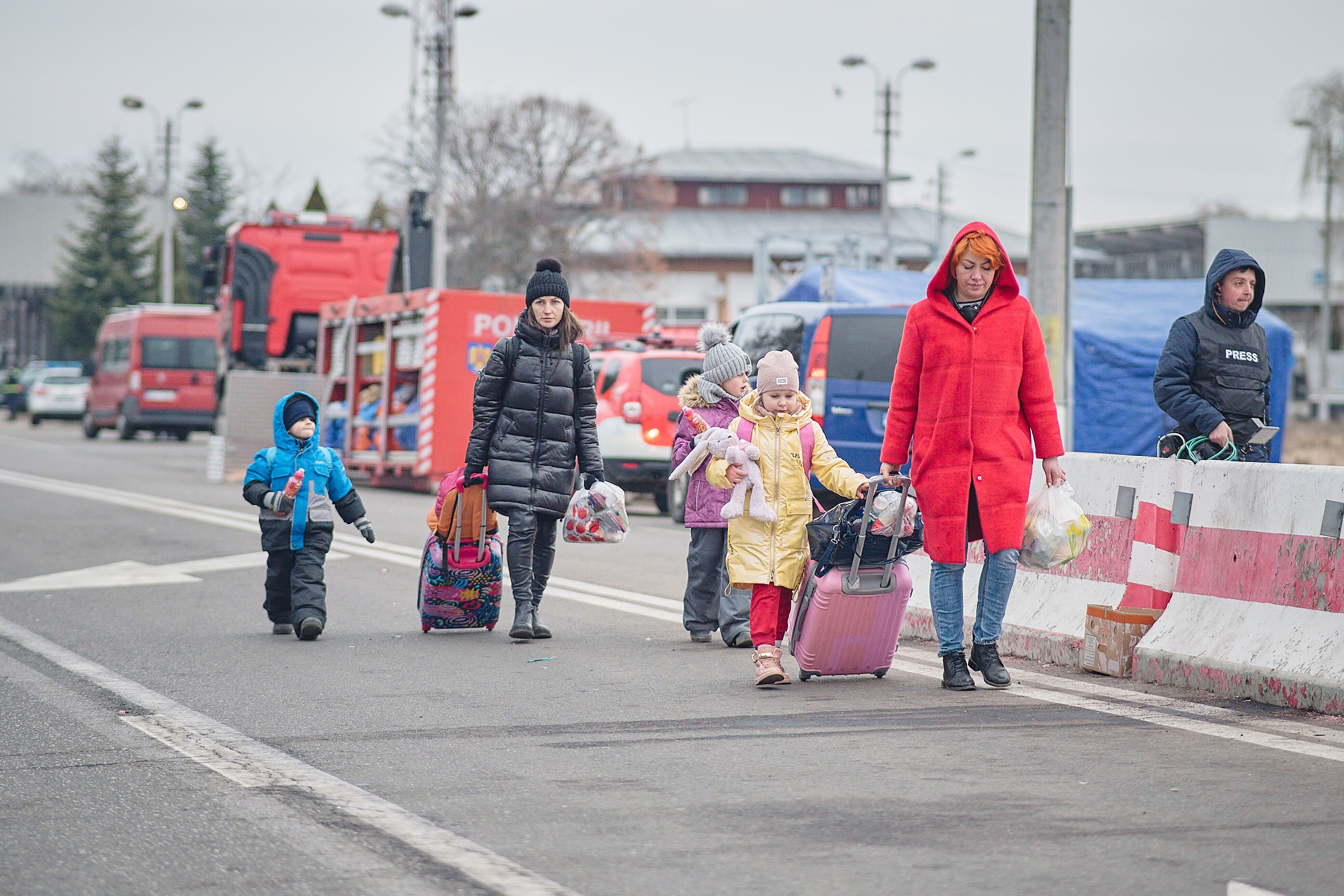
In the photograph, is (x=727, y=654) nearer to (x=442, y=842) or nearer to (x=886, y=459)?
(x=886, y=459)

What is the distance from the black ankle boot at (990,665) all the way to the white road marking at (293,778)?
9.28 feet

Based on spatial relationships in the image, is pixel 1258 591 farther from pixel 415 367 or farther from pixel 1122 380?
pixel 415 367

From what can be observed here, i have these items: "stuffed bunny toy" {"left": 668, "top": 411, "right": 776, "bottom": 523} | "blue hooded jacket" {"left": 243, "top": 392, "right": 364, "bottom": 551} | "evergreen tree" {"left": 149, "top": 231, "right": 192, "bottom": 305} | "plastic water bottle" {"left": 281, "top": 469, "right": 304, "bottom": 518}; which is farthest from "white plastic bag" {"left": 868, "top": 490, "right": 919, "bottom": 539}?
"evergreen tree" {"left": 149, "top": 231, "right": 192, "bottom": 305}

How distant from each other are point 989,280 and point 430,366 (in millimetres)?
12947

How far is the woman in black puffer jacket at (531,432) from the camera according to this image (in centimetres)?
802

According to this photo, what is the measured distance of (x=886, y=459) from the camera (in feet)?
21.6

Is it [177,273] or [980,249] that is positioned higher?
[177,273]

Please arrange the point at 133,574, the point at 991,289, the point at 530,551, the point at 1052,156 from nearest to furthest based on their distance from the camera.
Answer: the point at 991,289, the point at 530,551, the point at 133,574, the point at 1052,156

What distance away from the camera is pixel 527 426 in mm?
8047

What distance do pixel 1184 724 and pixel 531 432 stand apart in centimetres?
360

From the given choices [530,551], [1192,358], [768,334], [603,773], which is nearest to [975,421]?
[1192,358]

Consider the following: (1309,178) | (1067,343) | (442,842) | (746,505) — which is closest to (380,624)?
(746,505)

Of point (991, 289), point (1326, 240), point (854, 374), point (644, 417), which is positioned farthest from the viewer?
point (1326, 240)

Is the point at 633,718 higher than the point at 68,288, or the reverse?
the point at 68,288
